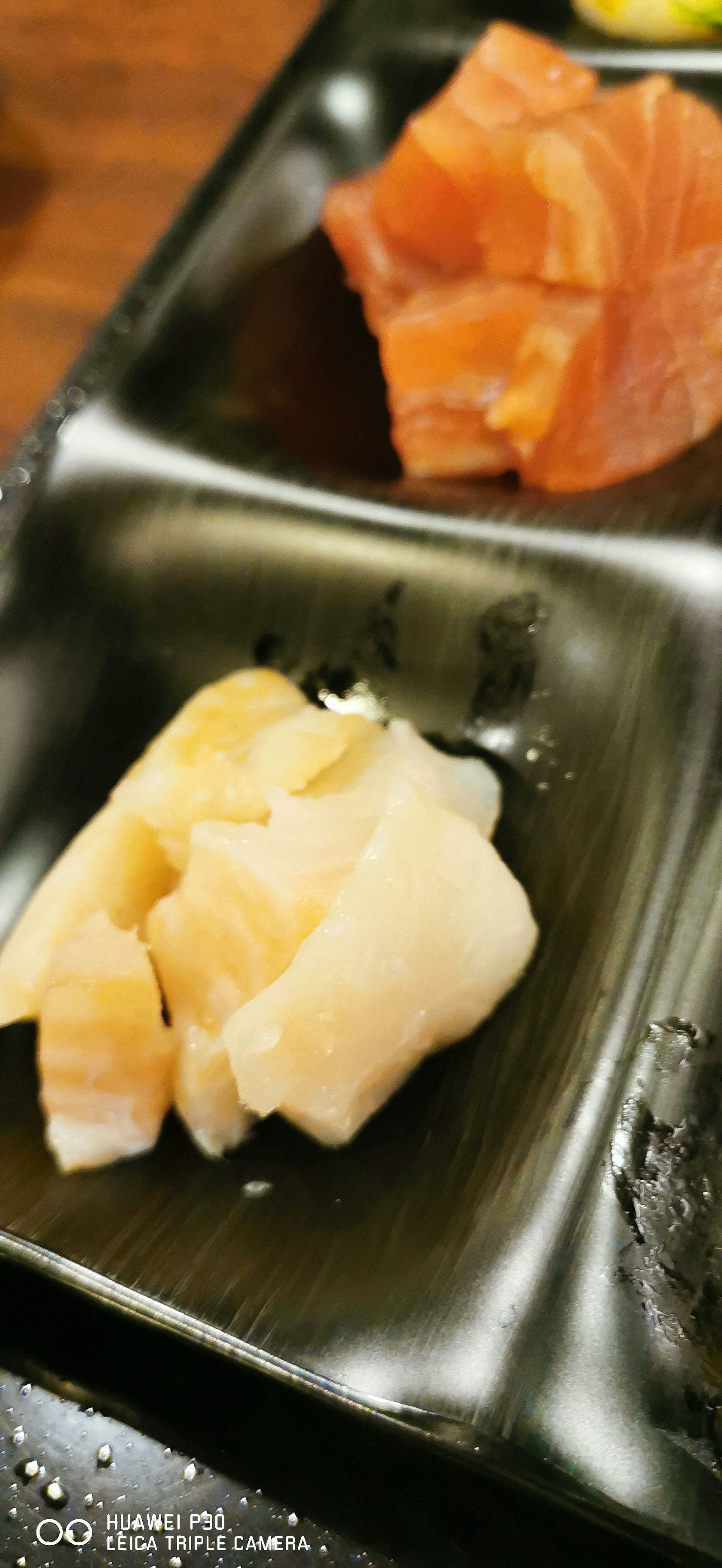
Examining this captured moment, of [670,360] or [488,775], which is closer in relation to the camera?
[488,775]

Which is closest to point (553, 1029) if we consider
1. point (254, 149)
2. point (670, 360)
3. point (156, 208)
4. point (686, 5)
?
point (670, 360)

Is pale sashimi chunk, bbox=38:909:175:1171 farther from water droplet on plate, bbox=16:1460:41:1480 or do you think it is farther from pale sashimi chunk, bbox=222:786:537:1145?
water droplet on plate, bbox=16:1460:41:1480

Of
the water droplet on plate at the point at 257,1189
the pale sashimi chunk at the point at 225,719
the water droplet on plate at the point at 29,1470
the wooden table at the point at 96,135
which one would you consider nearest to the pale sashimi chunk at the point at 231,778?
the pale sashimi chunk at the point at 225,719

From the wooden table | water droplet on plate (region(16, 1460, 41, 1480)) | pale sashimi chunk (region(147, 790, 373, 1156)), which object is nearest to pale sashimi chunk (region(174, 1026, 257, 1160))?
pale sashimi chunk (region(147, 790, 373, 1156))

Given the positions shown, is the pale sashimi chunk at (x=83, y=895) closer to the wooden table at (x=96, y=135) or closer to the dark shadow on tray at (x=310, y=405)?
the dark shadow on tray at (x=310, y=405)

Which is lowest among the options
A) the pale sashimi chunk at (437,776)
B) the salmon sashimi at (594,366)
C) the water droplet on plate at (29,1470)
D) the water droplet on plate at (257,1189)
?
→ the water droplet on plate at (29,1470)

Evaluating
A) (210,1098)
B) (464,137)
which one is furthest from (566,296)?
(210,1098)

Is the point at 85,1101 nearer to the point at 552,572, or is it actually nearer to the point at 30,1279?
the point at 30,1279
